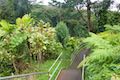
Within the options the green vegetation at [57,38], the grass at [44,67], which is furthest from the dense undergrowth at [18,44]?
the grass at [44,67]

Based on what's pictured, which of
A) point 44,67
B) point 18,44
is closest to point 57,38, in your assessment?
point 44,67

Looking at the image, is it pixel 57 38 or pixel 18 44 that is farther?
pixel 57 38

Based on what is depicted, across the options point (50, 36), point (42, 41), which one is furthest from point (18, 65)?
point (50, 36)

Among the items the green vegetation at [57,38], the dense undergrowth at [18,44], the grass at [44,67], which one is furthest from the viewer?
the dense undergrowth at [18,44]

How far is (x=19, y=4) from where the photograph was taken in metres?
21.5

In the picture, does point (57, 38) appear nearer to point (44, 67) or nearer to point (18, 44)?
point (44, 67)

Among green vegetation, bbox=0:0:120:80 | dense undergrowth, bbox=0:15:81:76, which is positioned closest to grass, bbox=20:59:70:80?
green vegetation, bbox=0:0:120:80

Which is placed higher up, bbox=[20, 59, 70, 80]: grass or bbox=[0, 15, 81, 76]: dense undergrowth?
bbox=[0, 15, 81, 76]: dense undergrowth

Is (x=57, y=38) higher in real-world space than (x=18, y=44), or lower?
lower

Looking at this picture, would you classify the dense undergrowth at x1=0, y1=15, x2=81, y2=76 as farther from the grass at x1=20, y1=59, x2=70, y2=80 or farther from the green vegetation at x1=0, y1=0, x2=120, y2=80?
the grass at x1=20, y1=59, x2=70, y2=80

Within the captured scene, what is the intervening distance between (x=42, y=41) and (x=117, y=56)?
26.8ft

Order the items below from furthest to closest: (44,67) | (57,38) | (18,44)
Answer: (57,38) → (44,67) → (18,44)

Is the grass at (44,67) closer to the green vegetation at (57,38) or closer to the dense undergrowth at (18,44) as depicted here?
the green vegetation at (57,38)

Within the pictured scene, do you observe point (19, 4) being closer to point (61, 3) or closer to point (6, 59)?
point (61, 3)
